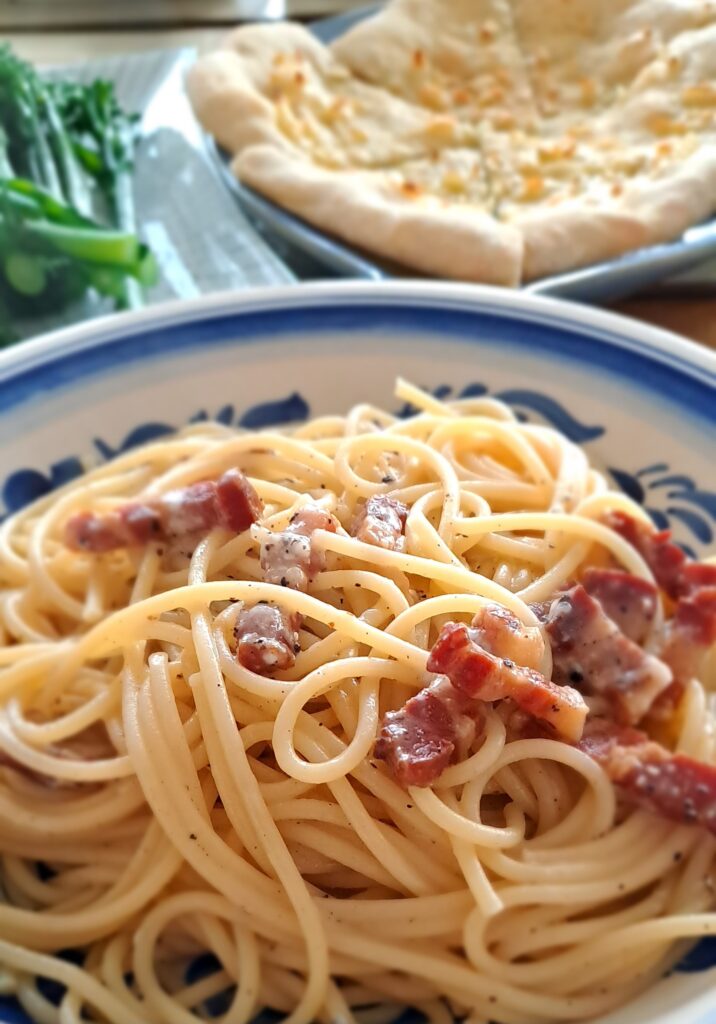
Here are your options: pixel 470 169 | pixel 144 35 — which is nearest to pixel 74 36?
pixel 144 35

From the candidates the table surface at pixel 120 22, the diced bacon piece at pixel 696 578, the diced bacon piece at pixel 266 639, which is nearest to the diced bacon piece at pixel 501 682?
the diced bacon piece at pixel 266 639

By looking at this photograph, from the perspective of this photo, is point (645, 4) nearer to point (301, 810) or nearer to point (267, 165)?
point (267, 165)

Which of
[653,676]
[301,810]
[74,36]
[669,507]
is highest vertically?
[74,36]

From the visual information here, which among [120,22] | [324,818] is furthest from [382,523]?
[120,22]

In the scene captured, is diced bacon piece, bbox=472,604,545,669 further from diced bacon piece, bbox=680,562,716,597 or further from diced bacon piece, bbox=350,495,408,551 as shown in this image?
diced bacon piece, bbox=680,562,716,597

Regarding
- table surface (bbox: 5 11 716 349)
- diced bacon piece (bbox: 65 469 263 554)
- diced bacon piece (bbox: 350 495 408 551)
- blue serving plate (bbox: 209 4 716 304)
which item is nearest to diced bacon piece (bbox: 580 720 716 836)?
diced bacon piece (bbox: 350 495 408 551)

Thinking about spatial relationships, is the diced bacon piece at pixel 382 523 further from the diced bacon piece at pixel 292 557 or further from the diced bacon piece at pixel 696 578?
the diced bacon piece at pixel 696 578
